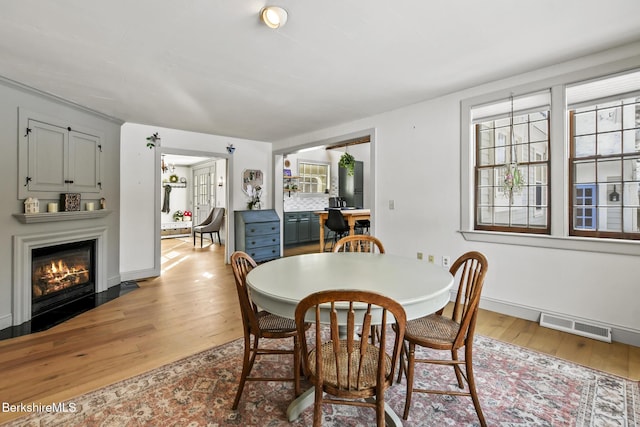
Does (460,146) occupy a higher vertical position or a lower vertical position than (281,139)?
lower

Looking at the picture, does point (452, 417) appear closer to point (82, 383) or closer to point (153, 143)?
point (82, 383)

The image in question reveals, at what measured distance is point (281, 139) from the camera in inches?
228

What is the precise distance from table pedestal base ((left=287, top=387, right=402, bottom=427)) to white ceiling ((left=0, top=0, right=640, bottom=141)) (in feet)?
7.48

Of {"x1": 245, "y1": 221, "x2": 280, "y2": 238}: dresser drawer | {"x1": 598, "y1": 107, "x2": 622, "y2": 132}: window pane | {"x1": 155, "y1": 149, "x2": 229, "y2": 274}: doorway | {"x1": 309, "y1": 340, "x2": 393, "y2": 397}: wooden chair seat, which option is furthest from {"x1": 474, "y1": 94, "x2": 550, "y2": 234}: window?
{"x1": 155, "y1": 149, "x2": 229, "y2": 274}: doorway

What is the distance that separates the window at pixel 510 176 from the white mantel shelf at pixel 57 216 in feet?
15.0

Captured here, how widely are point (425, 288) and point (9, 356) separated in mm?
3107

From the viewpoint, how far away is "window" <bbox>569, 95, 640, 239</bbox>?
250cm

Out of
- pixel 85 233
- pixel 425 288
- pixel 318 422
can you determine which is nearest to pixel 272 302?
pixel 318 422

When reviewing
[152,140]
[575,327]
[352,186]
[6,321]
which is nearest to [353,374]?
[575,327]

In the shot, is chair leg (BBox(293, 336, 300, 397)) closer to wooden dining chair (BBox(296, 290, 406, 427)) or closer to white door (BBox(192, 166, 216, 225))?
wooden dining chair (BBox(296, 290, 406, 427))

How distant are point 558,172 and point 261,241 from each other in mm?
4385

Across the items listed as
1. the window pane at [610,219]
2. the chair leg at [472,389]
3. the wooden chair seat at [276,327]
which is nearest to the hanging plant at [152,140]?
the wooden chair seat at [276,327]

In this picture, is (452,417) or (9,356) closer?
(452,417)

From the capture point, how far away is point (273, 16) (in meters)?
1.83
